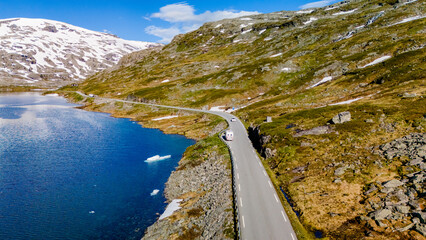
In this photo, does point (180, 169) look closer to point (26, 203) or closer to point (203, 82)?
point (26, 203)

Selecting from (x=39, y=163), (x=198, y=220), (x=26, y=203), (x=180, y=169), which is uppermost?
(x=39, y=163)

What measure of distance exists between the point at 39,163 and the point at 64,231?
31355 millimetres

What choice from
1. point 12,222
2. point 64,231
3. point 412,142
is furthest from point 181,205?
point 412,142

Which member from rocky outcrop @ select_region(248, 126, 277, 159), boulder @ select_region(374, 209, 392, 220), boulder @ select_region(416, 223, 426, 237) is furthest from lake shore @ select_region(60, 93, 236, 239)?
boulder @ select_region(416, 223, 426, 237)

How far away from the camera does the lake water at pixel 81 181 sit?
33.0 m

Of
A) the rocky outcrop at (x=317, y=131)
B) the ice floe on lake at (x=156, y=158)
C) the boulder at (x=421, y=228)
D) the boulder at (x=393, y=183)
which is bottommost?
the boulder at (x=421, y=228)

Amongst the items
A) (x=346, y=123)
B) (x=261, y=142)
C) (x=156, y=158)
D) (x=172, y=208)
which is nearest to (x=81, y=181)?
(x=156, y=158)

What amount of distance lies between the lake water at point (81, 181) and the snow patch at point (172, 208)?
127 centimetres

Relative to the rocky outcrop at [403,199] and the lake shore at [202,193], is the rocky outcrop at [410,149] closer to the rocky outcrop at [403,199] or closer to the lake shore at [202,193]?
the rocky outcrop at [403,199]

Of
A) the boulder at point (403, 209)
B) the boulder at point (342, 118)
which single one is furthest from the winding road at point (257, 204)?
the boulder at point (342, 118)

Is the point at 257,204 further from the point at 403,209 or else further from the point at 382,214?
the point at 403,209

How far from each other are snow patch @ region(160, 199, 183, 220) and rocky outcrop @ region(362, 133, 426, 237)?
25.6 m

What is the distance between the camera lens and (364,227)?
25469 mm

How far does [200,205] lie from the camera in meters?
34.9
